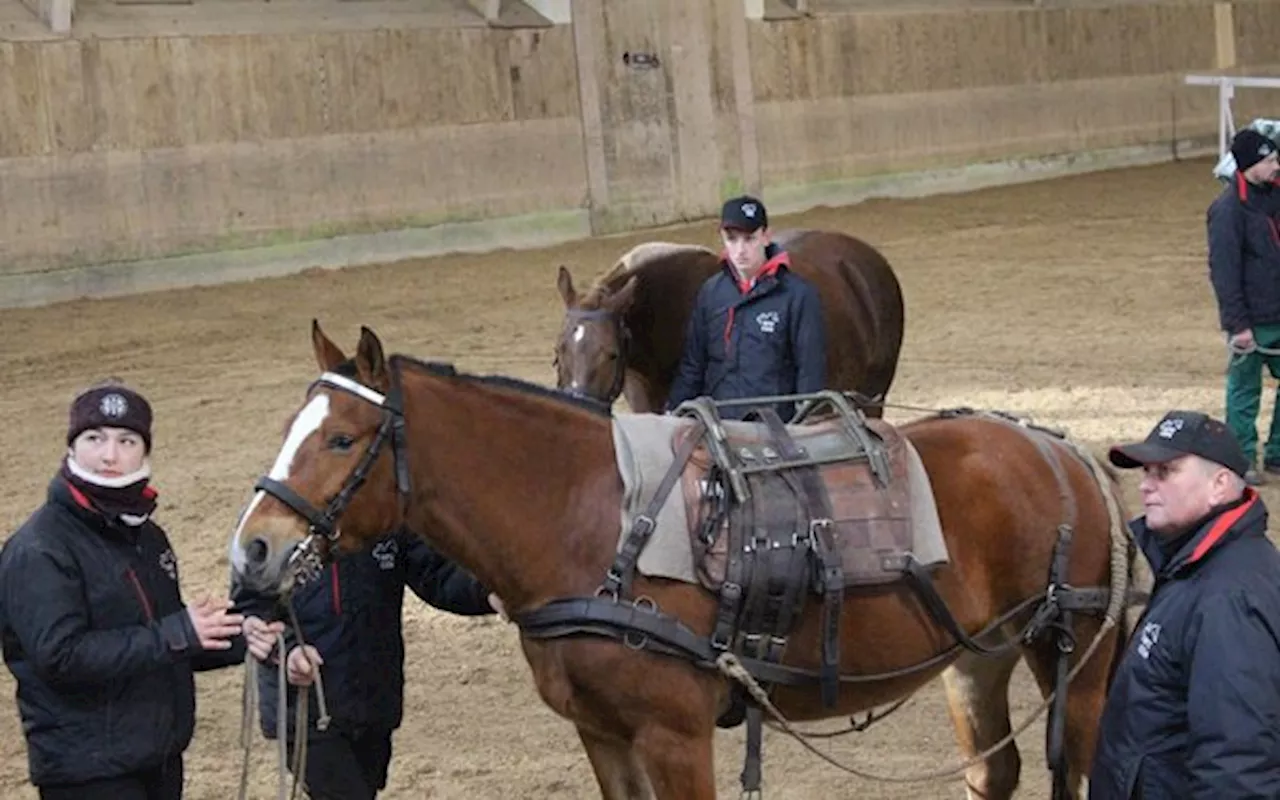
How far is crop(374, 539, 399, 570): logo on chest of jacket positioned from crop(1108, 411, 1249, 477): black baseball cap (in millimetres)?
1891

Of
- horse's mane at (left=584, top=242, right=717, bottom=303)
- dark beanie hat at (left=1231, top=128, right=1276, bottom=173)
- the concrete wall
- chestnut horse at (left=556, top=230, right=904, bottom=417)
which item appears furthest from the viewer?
the concrete wall

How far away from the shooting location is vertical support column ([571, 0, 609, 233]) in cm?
1780

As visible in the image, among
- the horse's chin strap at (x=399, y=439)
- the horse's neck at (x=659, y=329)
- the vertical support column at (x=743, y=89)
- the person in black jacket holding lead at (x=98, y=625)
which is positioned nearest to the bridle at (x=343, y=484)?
the horse's chin strap at (x=399, y=439)

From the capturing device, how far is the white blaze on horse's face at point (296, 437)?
12.2 feet

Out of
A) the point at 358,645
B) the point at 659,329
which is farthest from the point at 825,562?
the point at 659,329

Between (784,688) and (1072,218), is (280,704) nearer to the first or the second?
(784,688)

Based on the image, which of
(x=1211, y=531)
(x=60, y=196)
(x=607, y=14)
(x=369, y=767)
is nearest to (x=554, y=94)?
(x=607, y=14)

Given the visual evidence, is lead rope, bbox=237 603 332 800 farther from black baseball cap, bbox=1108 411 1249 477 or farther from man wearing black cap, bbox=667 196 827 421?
man wearing black cap, bbox=667 196 827 421

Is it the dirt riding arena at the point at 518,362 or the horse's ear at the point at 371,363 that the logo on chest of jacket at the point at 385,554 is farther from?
the dirt riding arena at the point at 518,362

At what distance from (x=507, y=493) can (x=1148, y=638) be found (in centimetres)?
147

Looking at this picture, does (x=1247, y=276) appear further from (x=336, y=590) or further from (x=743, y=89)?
(x=743, y=89)

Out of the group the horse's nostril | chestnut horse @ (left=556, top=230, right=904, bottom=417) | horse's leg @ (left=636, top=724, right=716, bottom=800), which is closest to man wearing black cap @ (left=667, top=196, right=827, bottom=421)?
chestnut horse @ (left=556, top=230, right=904, bottom=417)

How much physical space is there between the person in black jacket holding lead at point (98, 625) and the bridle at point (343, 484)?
0.82 feet

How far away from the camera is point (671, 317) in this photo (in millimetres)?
7809
